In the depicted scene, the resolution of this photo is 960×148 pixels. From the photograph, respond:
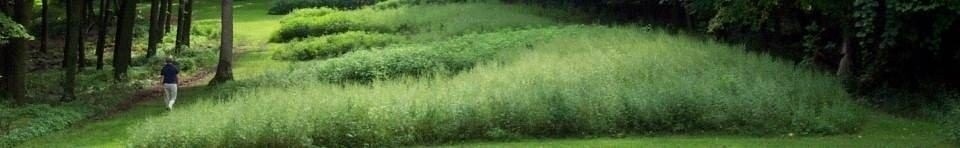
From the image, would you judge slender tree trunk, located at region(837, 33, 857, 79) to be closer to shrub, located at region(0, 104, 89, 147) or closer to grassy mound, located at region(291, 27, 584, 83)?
grassy mound, located at region(291, 27, 584, 83)

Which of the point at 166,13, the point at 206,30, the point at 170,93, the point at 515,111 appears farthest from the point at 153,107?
the point at 206,30

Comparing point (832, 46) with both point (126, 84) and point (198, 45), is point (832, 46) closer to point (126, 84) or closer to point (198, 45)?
point (126, 84)

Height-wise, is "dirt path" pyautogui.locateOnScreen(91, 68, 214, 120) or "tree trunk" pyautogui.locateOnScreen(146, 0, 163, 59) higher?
"tree trunk" pyautogui.locateOnScreen(146, 0, 163, 59)

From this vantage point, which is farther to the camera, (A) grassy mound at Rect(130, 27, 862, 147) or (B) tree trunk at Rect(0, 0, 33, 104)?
(B) tree trunk at Rect(0, 0, 33, 104)

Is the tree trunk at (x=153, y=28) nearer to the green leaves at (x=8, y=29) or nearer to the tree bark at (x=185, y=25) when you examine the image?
the tree bark at (x=185, y=25)

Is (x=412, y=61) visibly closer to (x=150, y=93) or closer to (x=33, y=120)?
(x=150, y=93)

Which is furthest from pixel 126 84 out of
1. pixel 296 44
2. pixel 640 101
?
pixel 640 101

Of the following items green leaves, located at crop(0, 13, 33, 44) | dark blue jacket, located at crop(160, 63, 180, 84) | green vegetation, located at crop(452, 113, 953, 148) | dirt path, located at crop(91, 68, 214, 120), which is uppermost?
green leaves, located at crop(0, 13, 33, 44)

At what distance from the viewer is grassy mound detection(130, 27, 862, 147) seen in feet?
56.0

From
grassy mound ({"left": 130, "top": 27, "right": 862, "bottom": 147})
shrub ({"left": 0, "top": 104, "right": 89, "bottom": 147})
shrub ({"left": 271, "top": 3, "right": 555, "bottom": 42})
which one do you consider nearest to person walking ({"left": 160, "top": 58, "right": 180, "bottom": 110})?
shrub ({"left": 0, "top": 104, "right": 89, "bottom": 147})

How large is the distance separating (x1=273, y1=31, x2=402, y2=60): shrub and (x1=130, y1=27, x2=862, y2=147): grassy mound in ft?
54.1

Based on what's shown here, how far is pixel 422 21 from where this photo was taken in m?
43.2

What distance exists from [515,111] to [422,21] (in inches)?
996

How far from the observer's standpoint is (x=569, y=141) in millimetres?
17516
